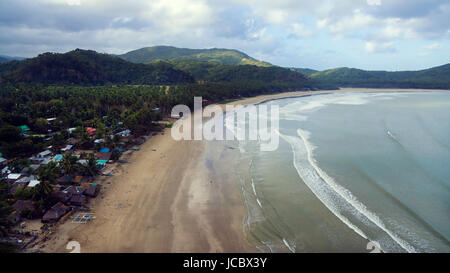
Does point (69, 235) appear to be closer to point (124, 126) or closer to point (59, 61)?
point (124, 126)

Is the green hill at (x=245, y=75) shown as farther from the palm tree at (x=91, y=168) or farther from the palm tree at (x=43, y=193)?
the palm tree at (x=43, y=193)

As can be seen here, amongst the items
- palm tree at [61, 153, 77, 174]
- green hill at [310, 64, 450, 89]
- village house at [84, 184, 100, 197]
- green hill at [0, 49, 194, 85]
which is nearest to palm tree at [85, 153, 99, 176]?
palm tree at [61, 153, 77, 174]

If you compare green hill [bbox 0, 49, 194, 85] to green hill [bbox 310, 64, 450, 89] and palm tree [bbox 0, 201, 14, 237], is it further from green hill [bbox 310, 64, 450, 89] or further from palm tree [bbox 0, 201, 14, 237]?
green hill [bbox 310, 64, 450, 89]

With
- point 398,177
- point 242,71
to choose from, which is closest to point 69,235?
point 398,177

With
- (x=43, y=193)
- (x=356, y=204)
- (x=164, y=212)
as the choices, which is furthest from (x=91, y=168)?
(x=356, y=204)

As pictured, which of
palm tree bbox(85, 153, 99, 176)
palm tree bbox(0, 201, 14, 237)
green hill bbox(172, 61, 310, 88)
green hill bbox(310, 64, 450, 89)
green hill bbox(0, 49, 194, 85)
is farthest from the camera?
green hill bbox(310, 64, 450, 89)
